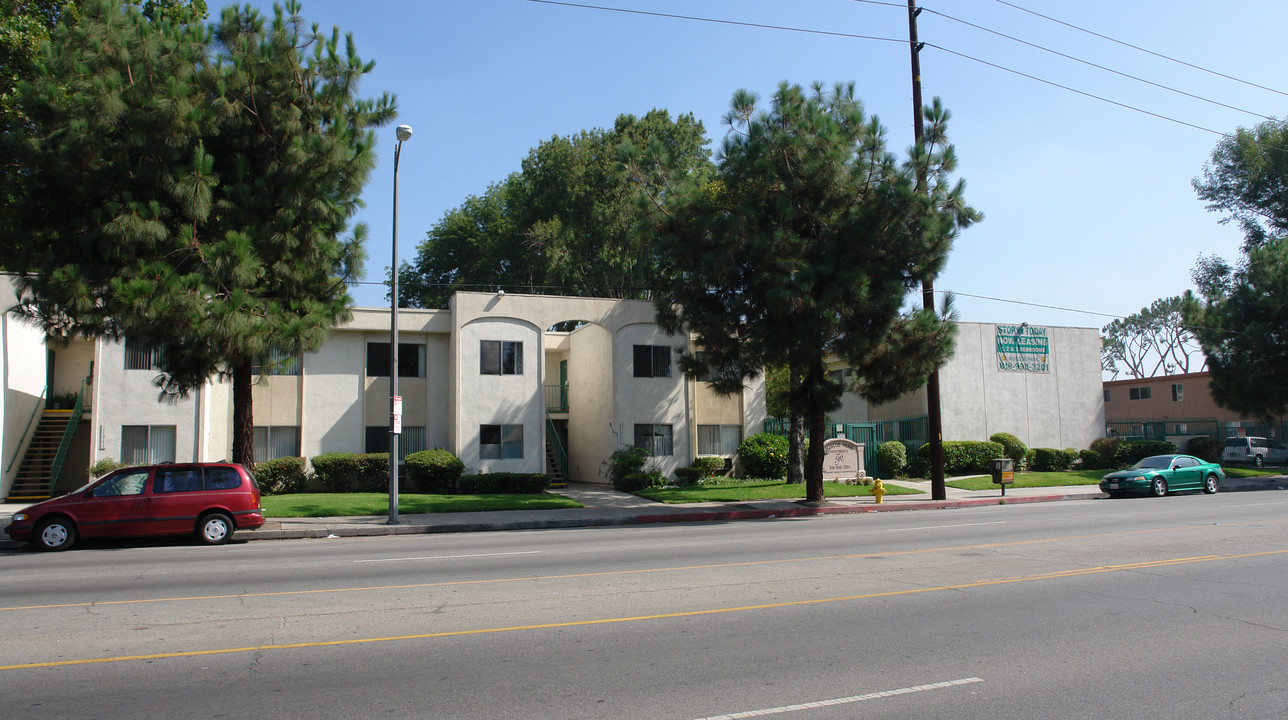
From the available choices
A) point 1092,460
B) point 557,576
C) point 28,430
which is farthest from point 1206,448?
point 28,430

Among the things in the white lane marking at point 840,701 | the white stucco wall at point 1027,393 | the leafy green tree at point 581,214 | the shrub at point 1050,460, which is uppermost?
the leafy green tree at point 581,214

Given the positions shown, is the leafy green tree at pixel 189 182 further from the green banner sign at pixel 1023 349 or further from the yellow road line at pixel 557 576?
the green banner sign at pixel 1023 349

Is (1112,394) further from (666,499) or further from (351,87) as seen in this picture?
(351,87)

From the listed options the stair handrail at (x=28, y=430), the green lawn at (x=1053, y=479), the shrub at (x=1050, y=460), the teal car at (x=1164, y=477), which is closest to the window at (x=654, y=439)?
the green lawn at (x=1053, y=479)

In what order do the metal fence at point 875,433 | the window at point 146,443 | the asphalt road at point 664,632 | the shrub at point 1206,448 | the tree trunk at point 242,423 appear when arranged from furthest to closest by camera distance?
the shrub at point 1206,448 → the metal fence at point 875,433 → the window at point 146,443 → the tree trunk at point 242,423 → the asphalt road at point 664,632

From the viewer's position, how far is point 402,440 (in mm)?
29938

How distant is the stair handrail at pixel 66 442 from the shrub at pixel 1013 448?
33390mm

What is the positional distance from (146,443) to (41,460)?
3.17m

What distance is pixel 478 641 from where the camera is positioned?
272 inches

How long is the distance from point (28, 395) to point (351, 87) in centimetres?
1673

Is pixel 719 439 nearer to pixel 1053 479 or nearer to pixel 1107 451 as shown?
pixel 1053 479

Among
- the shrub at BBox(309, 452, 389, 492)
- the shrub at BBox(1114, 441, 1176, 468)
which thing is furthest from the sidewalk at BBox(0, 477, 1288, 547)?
the shrub at BBox(1114, 441, 1176, 468)

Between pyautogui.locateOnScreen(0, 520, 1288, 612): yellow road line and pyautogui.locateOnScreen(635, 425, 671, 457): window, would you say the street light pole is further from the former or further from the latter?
pyautogui.locateOnScreen(635, 425, 671, 457): window

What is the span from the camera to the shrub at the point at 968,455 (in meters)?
33.0
